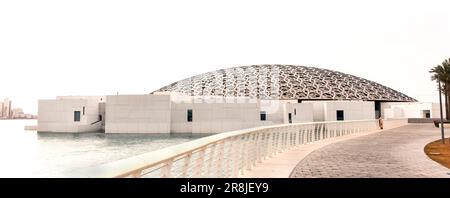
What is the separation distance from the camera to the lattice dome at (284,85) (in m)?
77.8

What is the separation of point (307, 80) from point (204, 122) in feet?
170

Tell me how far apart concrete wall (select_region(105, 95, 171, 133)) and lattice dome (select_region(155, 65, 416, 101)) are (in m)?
38.0

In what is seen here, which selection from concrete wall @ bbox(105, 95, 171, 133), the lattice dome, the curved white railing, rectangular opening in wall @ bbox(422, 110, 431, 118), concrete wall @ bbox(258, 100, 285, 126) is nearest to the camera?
the curved white railing

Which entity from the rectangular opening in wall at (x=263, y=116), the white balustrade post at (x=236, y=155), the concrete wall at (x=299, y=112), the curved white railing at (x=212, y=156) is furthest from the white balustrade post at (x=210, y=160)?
the concrete wall at (x=299, y=112)

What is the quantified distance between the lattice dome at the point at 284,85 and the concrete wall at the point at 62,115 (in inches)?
1640

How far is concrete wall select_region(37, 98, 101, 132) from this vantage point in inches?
1679

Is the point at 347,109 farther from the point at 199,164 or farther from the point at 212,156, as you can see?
the point at 199,164

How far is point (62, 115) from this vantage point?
42906 mm

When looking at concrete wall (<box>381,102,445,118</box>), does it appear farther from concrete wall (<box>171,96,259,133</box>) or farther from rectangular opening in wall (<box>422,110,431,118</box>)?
concrete wall (<box>171,96,259,133</box>)

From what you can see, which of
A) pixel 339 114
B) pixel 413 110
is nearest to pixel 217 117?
pixel 339 114

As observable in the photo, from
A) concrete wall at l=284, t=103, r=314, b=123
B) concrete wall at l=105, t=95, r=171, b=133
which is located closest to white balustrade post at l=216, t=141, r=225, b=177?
concrete wall at l=105, t=95, r=171, b=133

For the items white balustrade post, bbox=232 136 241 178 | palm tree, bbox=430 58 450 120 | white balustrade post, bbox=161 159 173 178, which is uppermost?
palm tree, bbox=430 58 450 120

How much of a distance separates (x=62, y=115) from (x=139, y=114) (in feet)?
38.4

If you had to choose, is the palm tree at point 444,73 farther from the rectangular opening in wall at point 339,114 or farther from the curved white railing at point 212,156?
the curved white railing at point 212,156
